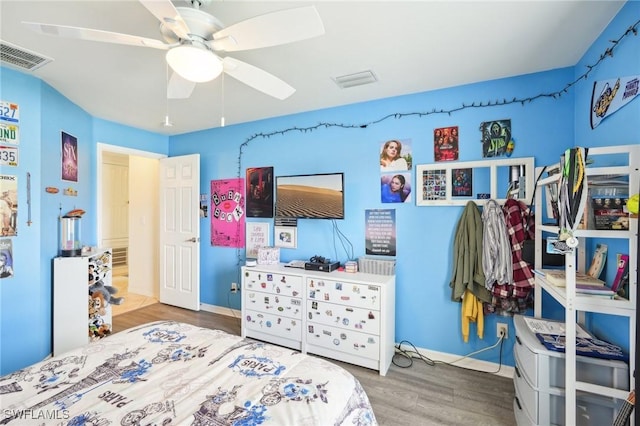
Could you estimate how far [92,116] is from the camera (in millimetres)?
3195

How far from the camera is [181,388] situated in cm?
113

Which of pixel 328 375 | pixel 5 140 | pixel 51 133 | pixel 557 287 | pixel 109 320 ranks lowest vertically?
pixel 109 320

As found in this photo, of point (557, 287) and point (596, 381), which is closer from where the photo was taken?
point (596, 381)

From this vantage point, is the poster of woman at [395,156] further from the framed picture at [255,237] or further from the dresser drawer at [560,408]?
the dresser drawer at [560,408]

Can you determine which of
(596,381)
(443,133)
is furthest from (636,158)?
(443,133)

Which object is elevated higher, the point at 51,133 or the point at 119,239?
the point at 51,133

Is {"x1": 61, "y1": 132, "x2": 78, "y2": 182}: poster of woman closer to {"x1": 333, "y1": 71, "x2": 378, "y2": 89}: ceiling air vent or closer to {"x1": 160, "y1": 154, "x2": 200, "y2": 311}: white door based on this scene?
{"x1": 160, "y1": 154, "x2": 200, "y2": 311}: white door

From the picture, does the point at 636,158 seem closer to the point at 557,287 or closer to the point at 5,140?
the point at 557,287

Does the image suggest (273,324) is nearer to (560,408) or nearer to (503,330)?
(503,330)

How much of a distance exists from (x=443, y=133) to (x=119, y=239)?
617cm

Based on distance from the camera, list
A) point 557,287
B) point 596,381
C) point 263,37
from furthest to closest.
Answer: point 557,287, point 596,381, point 263,37

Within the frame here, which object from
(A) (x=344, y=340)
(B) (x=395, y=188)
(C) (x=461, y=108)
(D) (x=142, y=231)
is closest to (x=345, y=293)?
(A) (x=344, y=340)

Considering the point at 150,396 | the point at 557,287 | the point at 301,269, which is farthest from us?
the point at 301,269

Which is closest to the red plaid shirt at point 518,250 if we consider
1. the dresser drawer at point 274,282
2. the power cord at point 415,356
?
the power cord at point 415,356
